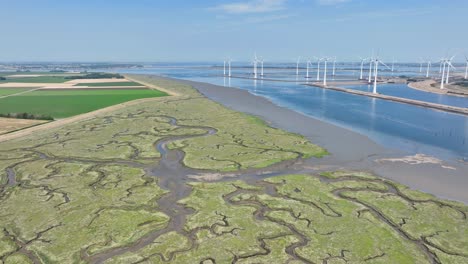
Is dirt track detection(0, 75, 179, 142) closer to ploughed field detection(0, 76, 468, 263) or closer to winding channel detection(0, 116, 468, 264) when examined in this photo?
ploughed field detection(0, 76, 468, 263)

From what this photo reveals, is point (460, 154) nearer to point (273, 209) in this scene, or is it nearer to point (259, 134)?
point (259, 134)

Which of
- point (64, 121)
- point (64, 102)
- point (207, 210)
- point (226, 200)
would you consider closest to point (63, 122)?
point (64, 121)

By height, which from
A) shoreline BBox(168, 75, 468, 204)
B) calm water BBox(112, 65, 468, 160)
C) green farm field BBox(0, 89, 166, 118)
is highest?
green farm field BBox(0, 89, 166, 118)

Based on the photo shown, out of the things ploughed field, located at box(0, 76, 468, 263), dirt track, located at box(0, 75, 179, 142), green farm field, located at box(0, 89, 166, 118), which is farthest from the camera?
green farm field, located at box(0, 89, 166, 118)

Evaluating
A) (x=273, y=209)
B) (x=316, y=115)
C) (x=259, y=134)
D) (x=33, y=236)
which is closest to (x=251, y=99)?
(x=316, y=115)

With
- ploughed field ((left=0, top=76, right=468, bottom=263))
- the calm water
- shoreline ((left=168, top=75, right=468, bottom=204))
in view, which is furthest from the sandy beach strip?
the calm water

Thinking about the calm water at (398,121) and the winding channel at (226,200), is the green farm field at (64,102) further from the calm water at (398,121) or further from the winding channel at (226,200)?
the calm water at (398,121)
